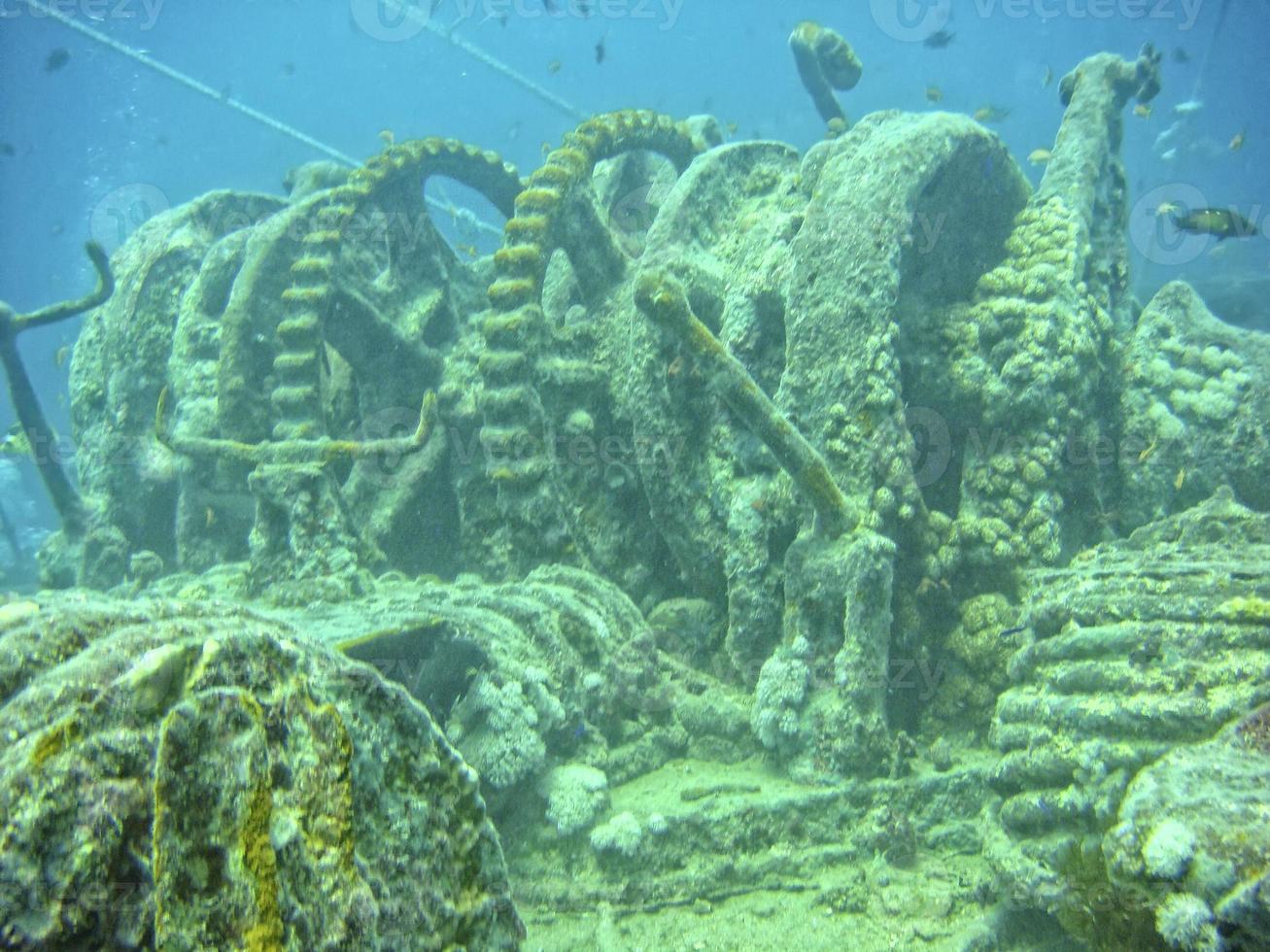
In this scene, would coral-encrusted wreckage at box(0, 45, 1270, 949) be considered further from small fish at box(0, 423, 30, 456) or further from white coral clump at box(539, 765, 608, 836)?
small fish at box(0, 423, 30, 456)

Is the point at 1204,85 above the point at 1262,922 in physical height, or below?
above

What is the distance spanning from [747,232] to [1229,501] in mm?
4174

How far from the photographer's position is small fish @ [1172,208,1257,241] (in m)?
6.76

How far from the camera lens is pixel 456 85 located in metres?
98.1

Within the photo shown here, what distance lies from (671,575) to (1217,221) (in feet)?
20.0

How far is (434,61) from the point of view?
90.8m

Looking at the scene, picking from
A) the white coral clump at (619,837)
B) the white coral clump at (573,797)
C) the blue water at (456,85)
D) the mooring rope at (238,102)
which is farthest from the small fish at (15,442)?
the white coral clump at (619,837)

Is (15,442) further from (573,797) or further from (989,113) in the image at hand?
(989,113)

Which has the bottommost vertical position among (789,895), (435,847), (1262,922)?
(789,895)

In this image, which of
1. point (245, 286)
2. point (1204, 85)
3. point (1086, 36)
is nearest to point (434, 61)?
point (1086, 36)

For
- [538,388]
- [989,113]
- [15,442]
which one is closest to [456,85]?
[989,113]

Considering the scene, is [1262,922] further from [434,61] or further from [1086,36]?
[1086,36]

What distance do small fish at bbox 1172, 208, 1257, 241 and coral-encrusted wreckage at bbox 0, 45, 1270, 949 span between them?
0.65 m

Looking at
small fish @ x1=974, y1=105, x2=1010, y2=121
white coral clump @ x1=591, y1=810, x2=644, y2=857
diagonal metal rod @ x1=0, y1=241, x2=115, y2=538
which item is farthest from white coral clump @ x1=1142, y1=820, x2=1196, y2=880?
small fish @ x1=974, y1=105, x2=1010, y2=121
